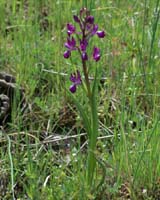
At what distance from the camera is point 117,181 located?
1.82 metres

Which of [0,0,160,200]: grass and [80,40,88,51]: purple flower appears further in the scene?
[0,0,160,200]: grass

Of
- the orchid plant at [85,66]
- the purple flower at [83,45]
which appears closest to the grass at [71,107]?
the orchid plant at [85,66]

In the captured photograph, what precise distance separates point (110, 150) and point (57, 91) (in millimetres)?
537

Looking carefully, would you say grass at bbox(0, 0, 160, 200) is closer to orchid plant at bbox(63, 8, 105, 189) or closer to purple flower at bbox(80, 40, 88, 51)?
orchid plant at bbox(63, 8, 105, 189)

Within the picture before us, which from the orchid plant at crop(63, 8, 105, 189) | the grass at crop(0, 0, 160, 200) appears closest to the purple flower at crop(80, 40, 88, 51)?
the orchid plant at crop(63, 8, 105, 189)

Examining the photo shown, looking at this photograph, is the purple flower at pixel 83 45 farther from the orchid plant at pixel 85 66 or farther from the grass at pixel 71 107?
the grass at pixel 71 107

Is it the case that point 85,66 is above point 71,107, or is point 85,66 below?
above

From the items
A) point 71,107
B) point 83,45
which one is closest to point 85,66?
point 83,45

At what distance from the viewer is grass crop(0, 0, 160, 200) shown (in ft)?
6.04

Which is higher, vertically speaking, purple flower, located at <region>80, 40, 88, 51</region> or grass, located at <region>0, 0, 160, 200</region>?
purple flower, located at <region>80, 40, 88, 51</region>

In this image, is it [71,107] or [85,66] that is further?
[71,107]

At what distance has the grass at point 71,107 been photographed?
184 cm

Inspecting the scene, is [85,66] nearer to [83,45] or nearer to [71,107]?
[83,45]

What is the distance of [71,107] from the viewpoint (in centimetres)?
244
